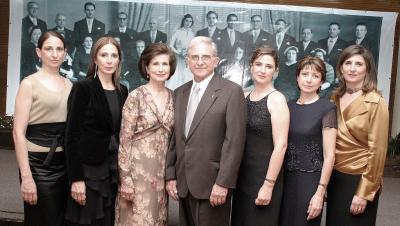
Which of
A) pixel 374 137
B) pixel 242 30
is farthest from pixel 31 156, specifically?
pixel 242 30

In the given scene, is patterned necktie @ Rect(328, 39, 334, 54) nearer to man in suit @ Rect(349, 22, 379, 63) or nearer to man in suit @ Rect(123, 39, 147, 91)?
man in suit @ Rect(349, 22, 379, 63)

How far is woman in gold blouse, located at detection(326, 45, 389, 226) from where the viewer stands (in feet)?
8.20

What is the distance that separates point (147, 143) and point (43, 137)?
63 centimetres

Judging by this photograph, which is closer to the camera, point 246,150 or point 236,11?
point 246,150

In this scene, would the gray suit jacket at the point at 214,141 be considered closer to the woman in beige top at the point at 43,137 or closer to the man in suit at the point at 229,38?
the woman in beige top at the point at 43,137

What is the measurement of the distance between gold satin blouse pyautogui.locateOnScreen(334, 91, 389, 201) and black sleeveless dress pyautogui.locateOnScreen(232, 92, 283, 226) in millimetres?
402

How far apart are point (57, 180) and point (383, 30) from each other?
Answer: 5326 millimetres

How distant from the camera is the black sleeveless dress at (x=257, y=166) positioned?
99.9 inches

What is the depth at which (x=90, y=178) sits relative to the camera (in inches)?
105

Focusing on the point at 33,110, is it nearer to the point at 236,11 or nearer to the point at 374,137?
the point at 374,137

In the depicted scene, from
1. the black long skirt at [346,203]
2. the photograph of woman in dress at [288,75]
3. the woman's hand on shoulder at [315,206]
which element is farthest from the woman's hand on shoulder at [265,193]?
the photograph of woman in dress at [288,75]

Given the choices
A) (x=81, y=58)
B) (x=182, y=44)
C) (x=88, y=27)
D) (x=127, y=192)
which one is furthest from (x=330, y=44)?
(x=127, y=192)

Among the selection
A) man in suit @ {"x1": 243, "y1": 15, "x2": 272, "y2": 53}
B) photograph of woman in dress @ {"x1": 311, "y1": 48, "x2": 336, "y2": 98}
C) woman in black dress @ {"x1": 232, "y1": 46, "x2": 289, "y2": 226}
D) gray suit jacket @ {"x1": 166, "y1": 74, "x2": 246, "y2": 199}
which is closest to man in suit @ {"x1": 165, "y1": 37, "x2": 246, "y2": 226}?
gray suit jacket @ {"x1": 166, "y1": 74, "x2": 246, "y2": 199}

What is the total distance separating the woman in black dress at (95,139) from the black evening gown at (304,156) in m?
1.03
